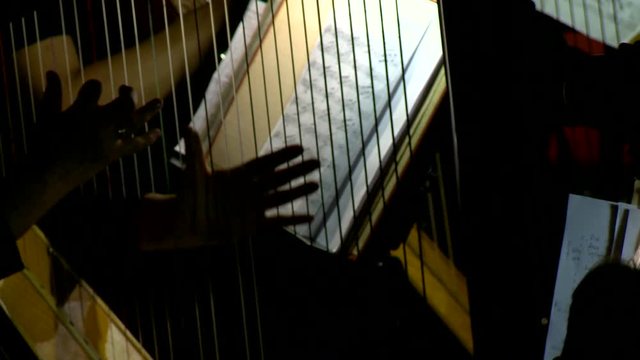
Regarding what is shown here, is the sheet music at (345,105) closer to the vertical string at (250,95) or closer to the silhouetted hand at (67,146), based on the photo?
the vertical string at (250,95)

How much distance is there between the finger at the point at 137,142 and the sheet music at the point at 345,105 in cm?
22

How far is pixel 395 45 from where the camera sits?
1.26 meters

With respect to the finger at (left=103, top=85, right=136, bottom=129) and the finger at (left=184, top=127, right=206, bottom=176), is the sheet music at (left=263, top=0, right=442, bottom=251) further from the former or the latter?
the finger at (left=103, top=85, right=136, bottom=129)

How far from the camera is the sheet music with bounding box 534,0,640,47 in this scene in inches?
47.4

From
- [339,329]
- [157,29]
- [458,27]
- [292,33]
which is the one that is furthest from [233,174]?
[157,29]

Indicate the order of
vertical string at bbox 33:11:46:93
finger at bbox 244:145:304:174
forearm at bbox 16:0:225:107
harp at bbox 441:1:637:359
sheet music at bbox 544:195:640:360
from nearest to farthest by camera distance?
harp at bbox 441:1:637:359
sheet music at bbox 544:195:640:360
finger at bbox 244:145:304:174
vertical string at bbox 33:11:46:93
forearm at bbox 16:0:225:107

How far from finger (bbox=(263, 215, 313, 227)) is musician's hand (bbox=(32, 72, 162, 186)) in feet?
0.90

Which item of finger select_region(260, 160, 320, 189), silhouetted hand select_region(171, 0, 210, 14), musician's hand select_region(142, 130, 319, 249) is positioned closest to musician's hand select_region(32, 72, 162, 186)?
musician's hand select_region(142, 130, 319, 249)

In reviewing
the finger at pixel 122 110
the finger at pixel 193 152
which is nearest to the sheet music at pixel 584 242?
the finger at pixel 193 152

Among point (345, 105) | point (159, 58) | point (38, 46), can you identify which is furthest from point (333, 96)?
point (38, 46)

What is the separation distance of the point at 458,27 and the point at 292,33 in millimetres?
390

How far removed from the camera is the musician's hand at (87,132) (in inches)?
49.6

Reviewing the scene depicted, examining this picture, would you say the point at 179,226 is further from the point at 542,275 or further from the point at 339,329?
the point at 542,275

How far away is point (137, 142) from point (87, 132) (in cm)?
9
